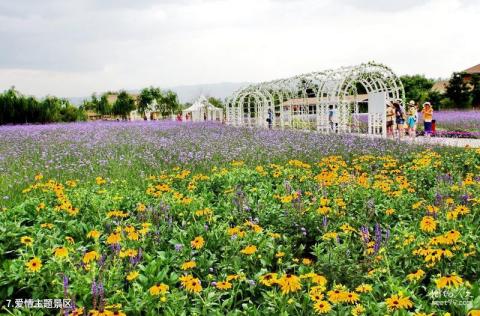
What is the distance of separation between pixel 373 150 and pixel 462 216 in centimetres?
490

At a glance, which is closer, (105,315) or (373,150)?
(105,315)

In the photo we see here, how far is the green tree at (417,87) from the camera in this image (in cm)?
3498

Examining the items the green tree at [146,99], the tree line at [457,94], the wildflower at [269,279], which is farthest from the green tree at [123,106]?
the wildflower at [269,279]

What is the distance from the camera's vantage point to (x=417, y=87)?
37.2 m

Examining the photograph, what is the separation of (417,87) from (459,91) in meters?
3.70

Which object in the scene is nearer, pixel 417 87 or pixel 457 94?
pixel 457 94

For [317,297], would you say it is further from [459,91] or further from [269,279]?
[459,91]

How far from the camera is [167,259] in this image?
313cm

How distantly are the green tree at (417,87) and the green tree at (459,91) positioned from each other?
179 cm

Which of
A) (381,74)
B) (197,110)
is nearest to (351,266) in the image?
(381,74)

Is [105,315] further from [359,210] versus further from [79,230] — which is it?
[359,210]

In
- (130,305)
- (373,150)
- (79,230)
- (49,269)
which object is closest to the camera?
(130,305)

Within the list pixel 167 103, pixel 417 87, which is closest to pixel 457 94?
pixel 417 87

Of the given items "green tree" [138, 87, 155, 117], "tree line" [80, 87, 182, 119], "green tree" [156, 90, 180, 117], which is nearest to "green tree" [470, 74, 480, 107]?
"tree line" [80, 87, 182, 119]
